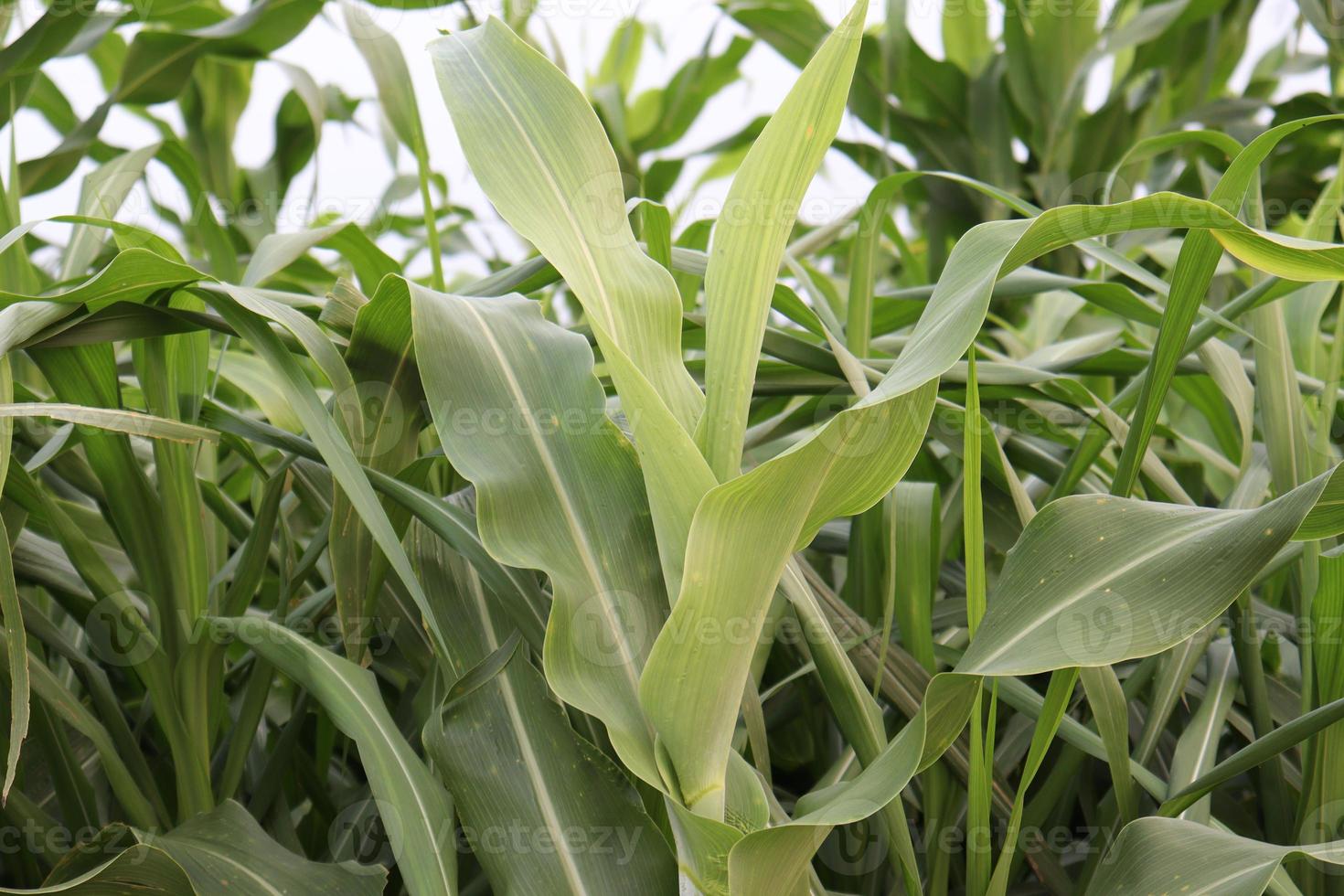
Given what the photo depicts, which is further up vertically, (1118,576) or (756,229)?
(756,229)

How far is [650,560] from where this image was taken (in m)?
0.37

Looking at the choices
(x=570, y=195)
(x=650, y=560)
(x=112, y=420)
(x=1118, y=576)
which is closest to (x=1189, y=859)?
(x=1118, y=576)

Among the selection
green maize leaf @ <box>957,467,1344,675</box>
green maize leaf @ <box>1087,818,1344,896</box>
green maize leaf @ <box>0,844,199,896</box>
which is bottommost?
green maize leaf @ <box>0,844,199,896</box>

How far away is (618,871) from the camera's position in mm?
373

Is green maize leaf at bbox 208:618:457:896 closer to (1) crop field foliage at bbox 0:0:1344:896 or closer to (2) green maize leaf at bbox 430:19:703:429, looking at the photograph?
(1) crop field foliage at bbox 0:0:1344:896

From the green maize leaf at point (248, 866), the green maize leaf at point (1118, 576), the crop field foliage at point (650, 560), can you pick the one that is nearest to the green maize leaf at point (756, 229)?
the crop field foliage at point (650, 560)

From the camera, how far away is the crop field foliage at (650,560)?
325 millimetres

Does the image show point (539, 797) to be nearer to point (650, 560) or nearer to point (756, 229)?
point (650, 560)

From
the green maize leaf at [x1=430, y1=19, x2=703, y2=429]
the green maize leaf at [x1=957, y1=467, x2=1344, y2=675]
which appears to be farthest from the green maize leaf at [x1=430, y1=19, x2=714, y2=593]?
the green maize leaf at [x1=957, y1=467, x2=1344, y2=675]

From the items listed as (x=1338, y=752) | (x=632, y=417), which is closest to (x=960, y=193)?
(x=1338, y=752)

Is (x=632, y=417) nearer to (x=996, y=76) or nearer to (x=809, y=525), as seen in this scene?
(x=809, y=525)

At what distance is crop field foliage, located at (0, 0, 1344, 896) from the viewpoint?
1.07 feet

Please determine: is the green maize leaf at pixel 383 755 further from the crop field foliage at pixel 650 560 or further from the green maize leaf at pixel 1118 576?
the green maize leaf at pixel 1118 576

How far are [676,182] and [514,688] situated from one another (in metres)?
1.04
